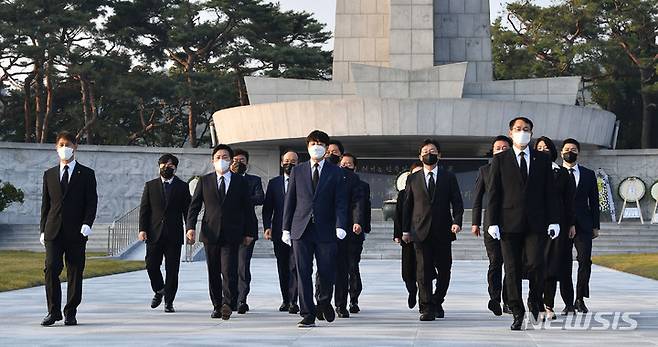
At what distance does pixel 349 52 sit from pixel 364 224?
28.5m

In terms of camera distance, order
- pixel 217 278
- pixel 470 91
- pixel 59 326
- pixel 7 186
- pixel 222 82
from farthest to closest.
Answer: pixel 222 82
pixel 470 91
pixel 7 186
pixel 217 278
pixel 59 326

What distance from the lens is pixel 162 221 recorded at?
12.9m

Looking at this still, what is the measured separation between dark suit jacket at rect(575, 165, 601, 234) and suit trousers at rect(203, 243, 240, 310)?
359 cm

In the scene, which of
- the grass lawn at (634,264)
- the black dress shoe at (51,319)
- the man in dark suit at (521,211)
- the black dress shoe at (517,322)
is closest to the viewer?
the black dress shoe at (517,322)

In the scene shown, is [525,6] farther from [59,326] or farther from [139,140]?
[59,326]

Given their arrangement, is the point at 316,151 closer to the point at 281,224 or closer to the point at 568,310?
the point at 281,224

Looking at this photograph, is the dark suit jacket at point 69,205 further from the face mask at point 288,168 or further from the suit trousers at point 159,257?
the face mask at point 288,168

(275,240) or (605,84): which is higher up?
(605,84)

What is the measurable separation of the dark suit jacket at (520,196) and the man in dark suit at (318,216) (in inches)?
58.0

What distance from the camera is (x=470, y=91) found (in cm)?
4031

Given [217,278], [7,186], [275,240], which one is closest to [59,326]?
[217,278]

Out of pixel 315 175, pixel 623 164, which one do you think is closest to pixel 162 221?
pixel 315 175

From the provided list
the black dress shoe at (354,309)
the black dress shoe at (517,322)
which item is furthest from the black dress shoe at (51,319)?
the black dress shoe at (517,322)

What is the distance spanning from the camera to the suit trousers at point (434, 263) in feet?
38.4
